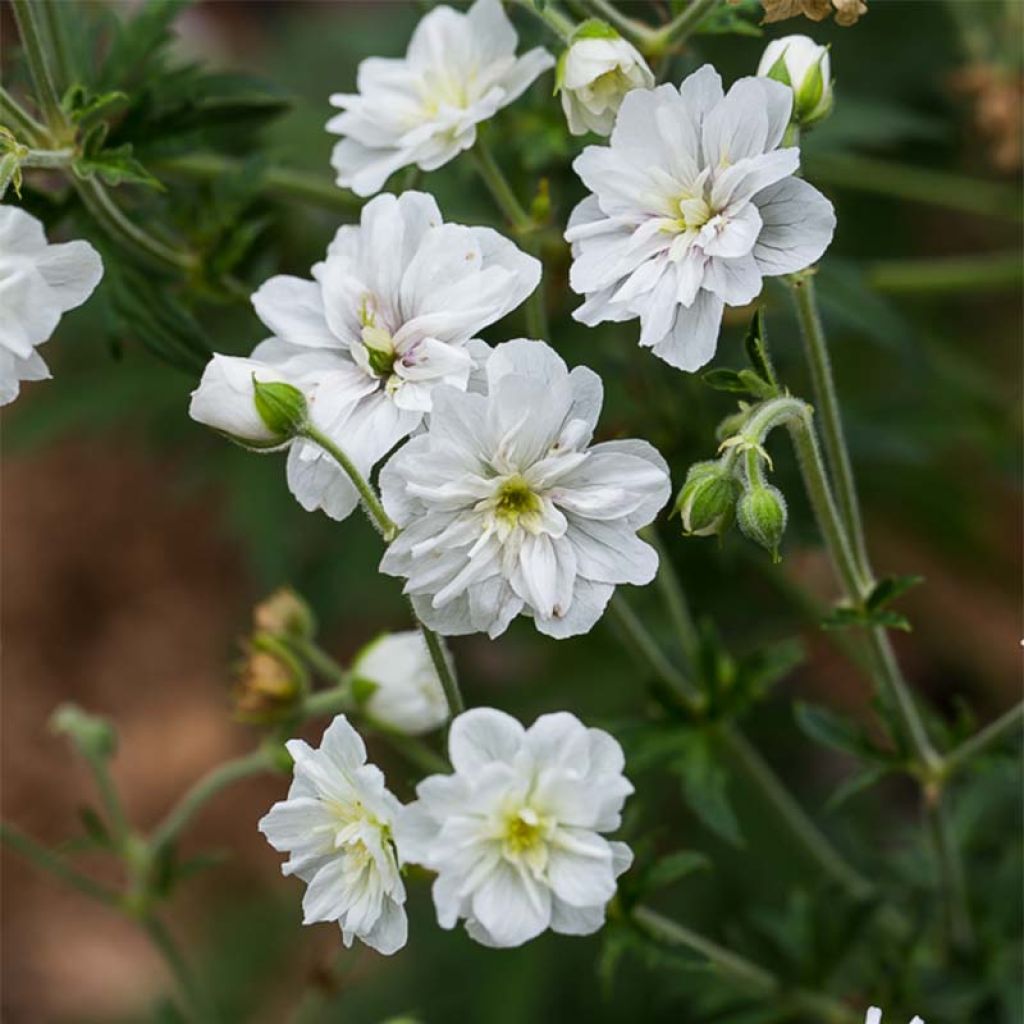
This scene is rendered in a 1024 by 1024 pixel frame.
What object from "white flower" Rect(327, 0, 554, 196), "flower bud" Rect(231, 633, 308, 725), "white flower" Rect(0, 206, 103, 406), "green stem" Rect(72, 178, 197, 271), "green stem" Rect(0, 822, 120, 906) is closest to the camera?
"white flower" Rect(0, 206, 103, 406)

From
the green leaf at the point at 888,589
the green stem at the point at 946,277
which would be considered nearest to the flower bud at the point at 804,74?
the green leaf at the point at 888,589

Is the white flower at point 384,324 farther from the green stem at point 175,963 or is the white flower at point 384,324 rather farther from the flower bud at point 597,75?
the green stem at point 175,963

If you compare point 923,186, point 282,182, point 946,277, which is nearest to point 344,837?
point 282,182

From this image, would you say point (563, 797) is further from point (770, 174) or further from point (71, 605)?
point (71, 605)

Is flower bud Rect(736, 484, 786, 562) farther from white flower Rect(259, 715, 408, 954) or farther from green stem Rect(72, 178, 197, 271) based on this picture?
green stem Rect(72, 178, 197, 271)

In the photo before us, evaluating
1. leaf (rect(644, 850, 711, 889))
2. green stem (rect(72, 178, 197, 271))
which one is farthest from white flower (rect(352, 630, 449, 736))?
green stem (rect(72, 178, 197, 271))

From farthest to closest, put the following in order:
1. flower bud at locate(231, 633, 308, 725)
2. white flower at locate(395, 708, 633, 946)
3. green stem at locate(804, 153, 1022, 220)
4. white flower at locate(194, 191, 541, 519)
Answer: green stem at locate(804, 153, 1022, 220) → flower bud at locate(231, 633, 308, 725) → white flower at locate(194, 191, 541, 519) → white flower at locate(395, 708, 633, 946)

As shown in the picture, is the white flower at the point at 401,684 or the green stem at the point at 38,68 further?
the white flower at the point at 401,684
